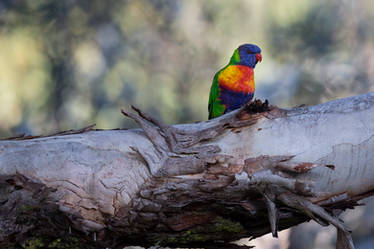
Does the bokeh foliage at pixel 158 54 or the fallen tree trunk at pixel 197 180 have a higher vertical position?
the bokeh foliage at pixel 158 54

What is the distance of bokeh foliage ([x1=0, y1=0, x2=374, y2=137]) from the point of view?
4.21m

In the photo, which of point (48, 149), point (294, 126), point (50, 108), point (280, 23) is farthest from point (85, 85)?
point (294, 126)

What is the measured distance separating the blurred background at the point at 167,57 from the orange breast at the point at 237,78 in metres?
1.30

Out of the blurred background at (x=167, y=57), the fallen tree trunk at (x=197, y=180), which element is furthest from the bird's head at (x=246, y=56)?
the fallen tree trunk at (x=197, y=180)

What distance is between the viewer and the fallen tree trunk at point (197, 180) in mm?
1318

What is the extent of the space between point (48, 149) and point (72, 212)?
24cm

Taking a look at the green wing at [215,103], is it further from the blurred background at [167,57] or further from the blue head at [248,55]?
the blurred background at [167,57]

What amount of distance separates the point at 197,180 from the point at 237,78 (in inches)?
75.2

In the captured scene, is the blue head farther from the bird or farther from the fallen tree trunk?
the fallen tree trunk

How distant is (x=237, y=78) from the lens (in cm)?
313

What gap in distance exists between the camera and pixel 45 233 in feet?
4.40

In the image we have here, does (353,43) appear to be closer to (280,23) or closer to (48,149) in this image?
(280,23)

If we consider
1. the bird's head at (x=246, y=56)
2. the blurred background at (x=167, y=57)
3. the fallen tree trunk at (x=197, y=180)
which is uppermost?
the blurred background at (x=167, y=57)

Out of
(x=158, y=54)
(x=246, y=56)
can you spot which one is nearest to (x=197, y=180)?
(x=246, y=56)
